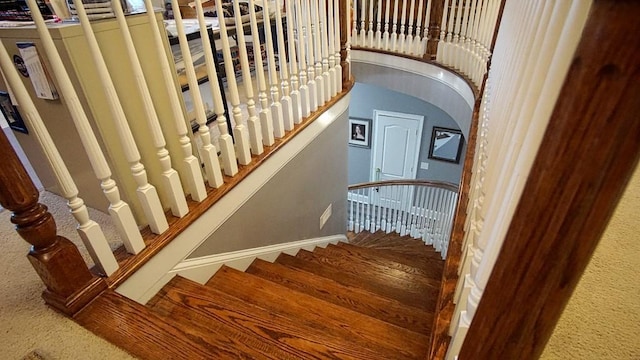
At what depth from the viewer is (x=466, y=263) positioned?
89cm

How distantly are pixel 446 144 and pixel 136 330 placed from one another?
5983 millimetres

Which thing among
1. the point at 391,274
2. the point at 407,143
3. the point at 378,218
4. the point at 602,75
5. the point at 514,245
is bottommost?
the point at 378,218

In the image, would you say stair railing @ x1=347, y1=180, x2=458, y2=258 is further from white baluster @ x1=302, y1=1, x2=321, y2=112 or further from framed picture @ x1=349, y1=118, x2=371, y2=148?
white baluster @ x1=302, y1=1, x2=321, y2=112

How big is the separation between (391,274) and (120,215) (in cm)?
189

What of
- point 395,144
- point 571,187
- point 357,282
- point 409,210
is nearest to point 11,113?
point 571,187

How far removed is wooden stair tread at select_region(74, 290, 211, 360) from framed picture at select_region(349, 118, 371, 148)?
19.5 ft

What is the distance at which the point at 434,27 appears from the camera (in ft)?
12.4

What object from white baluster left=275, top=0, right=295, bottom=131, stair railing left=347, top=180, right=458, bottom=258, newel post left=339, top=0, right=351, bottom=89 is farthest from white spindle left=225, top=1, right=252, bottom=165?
stair railing left=347, top=180, right=458, bottom=258

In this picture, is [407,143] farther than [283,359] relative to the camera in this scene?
Yes

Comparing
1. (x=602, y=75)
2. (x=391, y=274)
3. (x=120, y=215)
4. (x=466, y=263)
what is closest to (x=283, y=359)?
(x=466, y=263)

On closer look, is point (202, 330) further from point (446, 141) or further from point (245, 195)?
point (446, 141)

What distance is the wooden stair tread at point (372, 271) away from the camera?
2.32 metres

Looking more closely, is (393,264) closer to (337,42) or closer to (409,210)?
(337,42)

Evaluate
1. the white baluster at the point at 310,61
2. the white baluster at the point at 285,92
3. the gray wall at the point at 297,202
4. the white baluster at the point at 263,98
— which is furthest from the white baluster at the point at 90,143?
the white baluster at the point at 310,61
